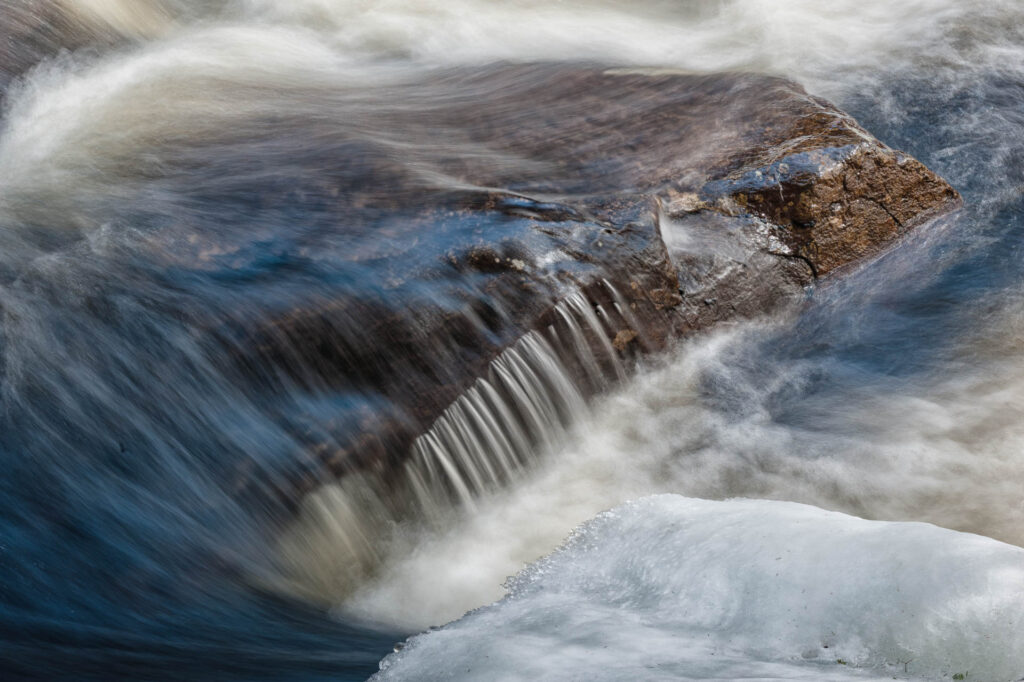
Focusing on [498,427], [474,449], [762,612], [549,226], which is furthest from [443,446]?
[762,612]

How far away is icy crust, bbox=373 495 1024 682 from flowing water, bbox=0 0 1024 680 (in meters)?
0.01

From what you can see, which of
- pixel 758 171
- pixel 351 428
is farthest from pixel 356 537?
pixel 758 171

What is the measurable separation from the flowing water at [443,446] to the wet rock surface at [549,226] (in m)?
0.11

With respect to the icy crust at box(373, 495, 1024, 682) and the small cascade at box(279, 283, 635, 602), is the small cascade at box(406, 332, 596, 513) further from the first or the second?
the icy crust at box(373, 495, 1024, 682)

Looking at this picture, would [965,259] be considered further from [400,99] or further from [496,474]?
[400,99]

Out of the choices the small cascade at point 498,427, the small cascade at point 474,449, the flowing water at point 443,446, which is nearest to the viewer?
the flowing water at point 443,446

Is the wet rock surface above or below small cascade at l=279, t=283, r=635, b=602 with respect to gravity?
above

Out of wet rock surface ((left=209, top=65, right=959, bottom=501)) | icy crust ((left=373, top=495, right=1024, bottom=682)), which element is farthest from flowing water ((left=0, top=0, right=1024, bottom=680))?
→ wet rock surface ((left=209, top=65, right=959, bottom=501))

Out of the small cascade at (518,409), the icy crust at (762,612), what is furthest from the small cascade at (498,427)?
the icy crust at (762,612)

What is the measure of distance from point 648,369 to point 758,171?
127 cm

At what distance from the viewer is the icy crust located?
2658mm

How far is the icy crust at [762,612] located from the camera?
2.66 metres

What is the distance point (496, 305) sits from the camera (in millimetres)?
4809

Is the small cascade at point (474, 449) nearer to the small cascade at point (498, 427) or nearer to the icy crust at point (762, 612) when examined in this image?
the small cascade at point (498, 427)
